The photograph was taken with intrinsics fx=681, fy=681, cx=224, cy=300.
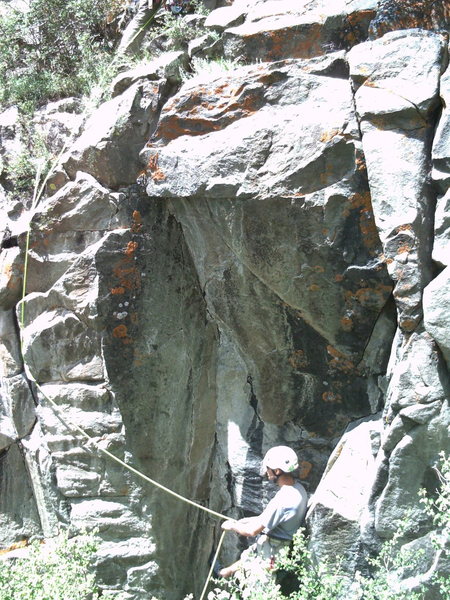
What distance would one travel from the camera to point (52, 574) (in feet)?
15.6

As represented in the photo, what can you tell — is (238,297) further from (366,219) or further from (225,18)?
(225,18)

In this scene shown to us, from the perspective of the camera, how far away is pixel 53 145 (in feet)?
19.7

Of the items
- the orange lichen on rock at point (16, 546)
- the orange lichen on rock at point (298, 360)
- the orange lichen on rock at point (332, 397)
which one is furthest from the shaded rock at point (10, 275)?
the orange lichen on rock at point (332, 397)

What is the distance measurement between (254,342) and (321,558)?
158cm

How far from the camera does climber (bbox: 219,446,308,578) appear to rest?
15.2 ft

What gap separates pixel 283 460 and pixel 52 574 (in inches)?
70.9

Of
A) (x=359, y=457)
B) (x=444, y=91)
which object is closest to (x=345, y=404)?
(x=359, y=457)

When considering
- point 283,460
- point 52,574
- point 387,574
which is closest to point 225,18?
point 283,460

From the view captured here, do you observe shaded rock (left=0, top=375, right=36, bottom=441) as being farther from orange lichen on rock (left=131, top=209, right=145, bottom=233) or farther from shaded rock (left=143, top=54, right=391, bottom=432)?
shaded rock (left=143, top=54, right=391, bottom=432)

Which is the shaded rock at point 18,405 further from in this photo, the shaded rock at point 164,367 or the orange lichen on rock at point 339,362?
the orange lichen on rock at point 339,362

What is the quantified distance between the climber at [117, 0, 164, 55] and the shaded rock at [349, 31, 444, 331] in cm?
284

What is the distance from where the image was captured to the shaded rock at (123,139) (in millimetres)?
5250

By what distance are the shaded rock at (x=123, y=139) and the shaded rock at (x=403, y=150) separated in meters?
1.74

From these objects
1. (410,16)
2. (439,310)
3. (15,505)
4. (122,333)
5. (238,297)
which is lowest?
(15,505)
